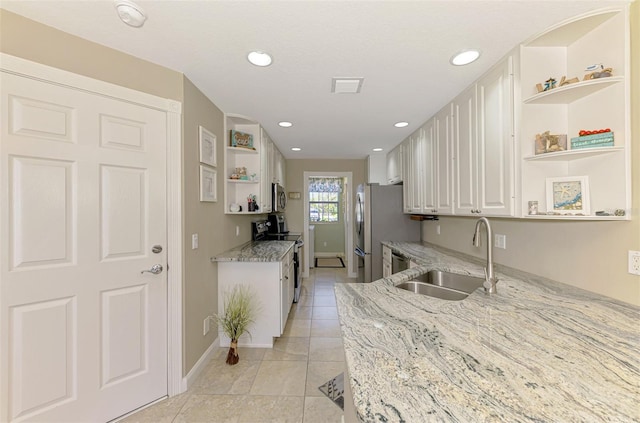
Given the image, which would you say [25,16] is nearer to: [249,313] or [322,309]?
[249,313]

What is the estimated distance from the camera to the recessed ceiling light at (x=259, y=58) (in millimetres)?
1643

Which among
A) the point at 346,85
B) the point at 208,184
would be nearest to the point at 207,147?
the point at 208,184

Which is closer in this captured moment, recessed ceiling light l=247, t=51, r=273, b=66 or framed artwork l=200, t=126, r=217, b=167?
recessed ceiling light l=247, t=51, r=273, b=66

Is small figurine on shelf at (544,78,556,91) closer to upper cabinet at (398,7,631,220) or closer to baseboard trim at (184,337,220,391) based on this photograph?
upper cabinet at (398,7,631,220)

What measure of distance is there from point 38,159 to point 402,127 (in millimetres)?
3136

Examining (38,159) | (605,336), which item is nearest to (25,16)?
(38,159)

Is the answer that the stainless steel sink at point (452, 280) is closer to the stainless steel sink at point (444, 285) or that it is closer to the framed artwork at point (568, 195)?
the stainless steel sink at point (444, 285)

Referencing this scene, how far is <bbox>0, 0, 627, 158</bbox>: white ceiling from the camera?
1.29 meters

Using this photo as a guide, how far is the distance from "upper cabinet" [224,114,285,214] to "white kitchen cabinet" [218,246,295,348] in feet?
2.17

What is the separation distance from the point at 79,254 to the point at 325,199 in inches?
246

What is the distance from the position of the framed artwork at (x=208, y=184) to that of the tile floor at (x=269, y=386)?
1478 millimetres

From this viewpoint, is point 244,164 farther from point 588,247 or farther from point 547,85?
point 588,247

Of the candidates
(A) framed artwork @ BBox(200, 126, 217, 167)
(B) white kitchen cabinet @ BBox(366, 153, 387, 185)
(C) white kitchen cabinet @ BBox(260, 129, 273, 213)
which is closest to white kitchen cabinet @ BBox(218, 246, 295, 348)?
(C) white kitchen cabinet @ BBox(260, 129, 273, 213)

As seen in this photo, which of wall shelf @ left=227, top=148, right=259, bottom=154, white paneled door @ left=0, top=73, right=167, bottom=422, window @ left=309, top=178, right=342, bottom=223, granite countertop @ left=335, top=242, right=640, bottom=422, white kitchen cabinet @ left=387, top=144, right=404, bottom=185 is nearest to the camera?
granite countertop @ left=335, top=242, right=640, bottom=422
